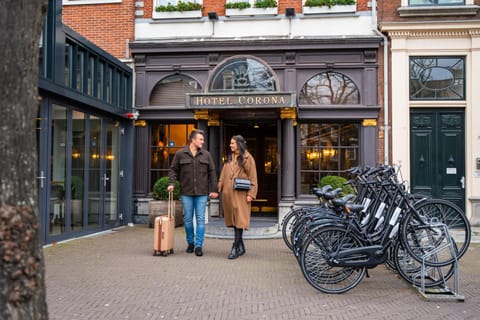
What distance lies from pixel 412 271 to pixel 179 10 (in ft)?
29.1

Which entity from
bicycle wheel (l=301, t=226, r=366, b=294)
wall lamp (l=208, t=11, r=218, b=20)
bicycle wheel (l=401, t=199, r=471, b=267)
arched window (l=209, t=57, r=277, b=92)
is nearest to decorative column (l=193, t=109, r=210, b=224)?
arched window (l=209, t=57, r=277, b=92)

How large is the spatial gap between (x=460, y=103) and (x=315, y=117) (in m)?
3.43

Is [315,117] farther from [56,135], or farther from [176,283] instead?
[176,283]

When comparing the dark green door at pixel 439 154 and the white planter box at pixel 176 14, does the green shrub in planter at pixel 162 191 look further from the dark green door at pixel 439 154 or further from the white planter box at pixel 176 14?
the dark green door at pixel 439 154

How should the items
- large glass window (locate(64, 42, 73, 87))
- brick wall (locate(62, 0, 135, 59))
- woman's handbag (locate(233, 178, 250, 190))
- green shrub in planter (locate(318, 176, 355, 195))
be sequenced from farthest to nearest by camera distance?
brick wall (locate(62, 0, 135, 59))
green shrub in planter (locate(318, 176, 355, 195))
large glass window (locate(64, 42, 73, 87))
woman's handbag (locate(233, 178, 250, 190))

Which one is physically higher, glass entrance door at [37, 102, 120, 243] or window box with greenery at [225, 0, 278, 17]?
window box with greenery at [225, 0, 278, 17]

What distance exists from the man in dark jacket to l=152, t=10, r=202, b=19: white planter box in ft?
18.3

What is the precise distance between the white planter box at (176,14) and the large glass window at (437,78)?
5.44 metres

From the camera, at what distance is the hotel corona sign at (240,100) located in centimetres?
1016

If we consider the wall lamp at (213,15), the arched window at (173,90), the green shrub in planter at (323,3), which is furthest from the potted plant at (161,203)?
the green shrub in planter at (323,3)

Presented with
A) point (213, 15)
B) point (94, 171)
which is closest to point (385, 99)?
point (213, 15)

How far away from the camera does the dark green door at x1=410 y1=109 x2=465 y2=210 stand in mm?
11211

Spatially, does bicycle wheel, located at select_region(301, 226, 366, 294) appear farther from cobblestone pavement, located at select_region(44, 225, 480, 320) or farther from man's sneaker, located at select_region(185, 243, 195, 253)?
man's sneaker, located at select_region(185, 243, 195, 253)

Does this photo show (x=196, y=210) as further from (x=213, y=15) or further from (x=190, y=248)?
(x=213, y=15)
